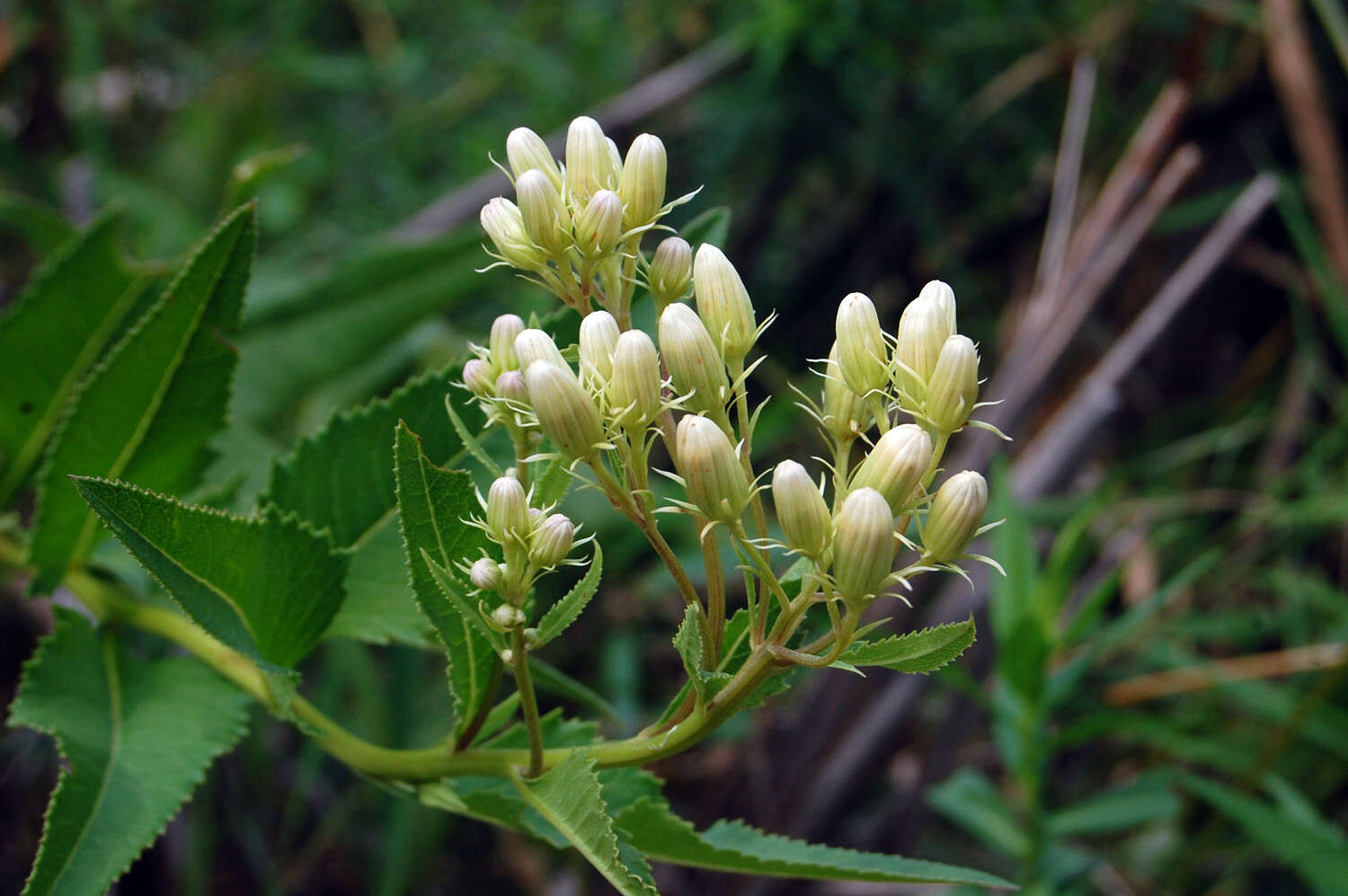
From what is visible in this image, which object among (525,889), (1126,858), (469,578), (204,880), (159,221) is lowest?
(1126,858)

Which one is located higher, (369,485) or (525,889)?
(369,485)

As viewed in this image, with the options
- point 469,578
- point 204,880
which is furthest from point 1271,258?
point 204,880

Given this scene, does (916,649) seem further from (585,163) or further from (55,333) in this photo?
(55,333)

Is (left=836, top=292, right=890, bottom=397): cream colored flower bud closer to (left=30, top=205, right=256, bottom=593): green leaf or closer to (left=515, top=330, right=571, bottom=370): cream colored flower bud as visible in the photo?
(left=515, top=330, right=571, bottom=370): cream colored flower bud

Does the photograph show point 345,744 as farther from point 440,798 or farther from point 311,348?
point 311,348

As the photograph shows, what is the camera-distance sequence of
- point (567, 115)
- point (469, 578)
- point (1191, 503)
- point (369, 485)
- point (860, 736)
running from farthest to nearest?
point (567, 115)
point (1191, 503)
point (860, 736)
point (369, 485)
point (469, 578)

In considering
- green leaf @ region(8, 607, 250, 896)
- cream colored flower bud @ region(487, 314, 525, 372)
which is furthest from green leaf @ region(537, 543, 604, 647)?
green leaf @ region(8, 607, 250, 896)

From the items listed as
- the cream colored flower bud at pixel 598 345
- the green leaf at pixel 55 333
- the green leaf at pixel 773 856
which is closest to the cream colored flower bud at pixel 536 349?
the cream colored flower bud at pixel 598 345
